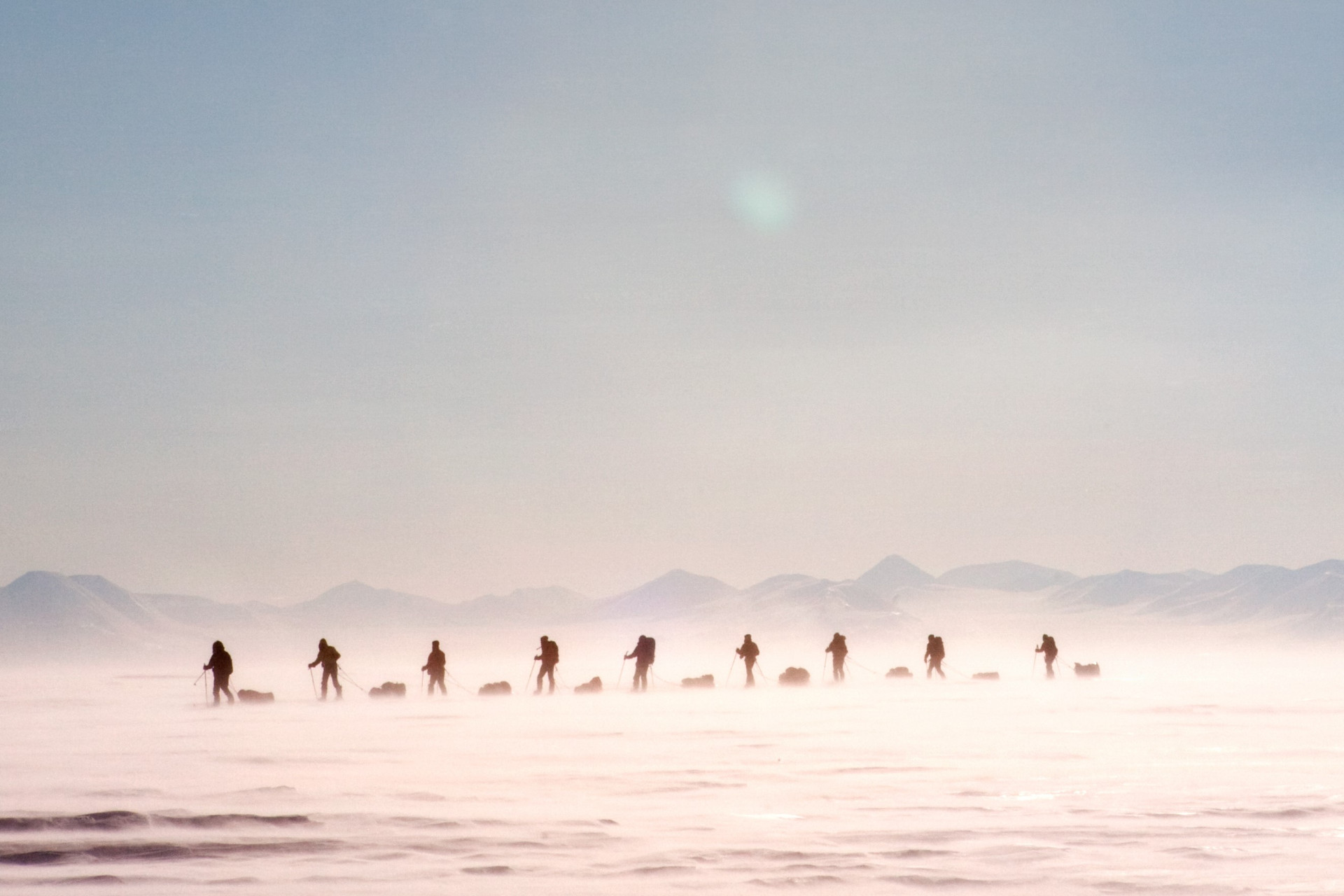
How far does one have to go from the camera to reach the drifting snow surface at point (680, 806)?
34.1ft

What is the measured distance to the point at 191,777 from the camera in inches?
635

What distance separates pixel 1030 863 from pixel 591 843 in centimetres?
360

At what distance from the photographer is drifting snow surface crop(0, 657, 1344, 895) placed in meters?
10.4

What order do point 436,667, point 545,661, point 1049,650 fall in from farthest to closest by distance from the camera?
point 1049,650 → point 545,661 → point 436,667

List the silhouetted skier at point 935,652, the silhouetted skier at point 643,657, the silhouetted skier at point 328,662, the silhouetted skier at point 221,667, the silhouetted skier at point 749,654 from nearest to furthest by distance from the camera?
the silhouetted skier at point 221,667, the silhouetted skier at point 328,662, the silhouetted skier at point 643,657, the silhouetted skier at point 749,654, the silhouetted skier at point 935,652

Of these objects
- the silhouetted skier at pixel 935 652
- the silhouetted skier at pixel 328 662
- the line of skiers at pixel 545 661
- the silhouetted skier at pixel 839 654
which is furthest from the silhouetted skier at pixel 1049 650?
Answer: the silhouetted skier at pixel 328 662

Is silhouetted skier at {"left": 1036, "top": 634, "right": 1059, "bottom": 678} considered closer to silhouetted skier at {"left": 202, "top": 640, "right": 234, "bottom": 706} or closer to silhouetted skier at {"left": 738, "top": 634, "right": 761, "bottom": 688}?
silhouetted skier at {"left": 738, "top": 634, "right": 761, "bottom": 688}

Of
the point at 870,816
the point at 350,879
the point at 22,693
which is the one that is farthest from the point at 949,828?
the point at 22,693

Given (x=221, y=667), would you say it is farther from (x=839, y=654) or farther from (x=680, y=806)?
(x=680, y=806)

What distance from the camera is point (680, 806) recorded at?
1404 cm

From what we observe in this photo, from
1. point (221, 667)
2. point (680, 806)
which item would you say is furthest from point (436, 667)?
point (680, 806)

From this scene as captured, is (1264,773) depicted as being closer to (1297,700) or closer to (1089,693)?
(1297,700)

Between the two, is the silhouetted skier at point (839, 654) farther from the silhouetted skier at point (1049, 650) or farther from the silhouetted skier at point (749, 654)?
the silhouetted skier at point (1049, 650)

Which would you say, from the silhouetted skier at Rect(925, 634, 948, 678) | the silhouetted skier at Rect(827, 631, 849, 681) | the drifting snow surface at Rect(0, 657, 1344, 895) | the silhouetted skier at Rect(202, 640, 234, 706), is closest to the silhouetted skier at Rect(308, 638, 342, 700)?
the silhouetted skier at Rect(202, 640, 234, 706)
